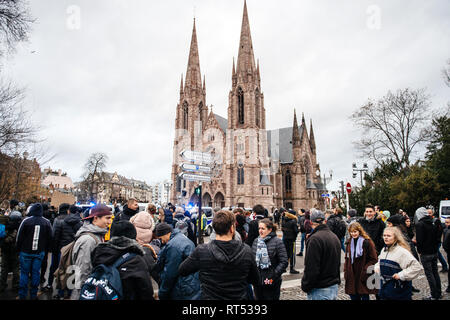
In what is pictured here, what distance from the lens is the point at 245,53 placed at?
4100 cm

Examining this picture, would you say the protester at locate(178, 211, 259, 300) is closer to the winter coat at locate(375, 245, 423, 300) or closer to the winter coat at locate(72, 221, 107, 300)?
the winter coat at locate(72, 221, 107, 300)

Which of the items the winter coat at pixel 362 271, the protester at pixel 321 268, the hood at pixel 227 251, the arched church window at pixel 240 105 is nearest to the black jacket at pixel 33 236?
the hood at pixel 227 251

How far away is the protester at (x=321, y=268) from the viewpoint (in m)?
3.12

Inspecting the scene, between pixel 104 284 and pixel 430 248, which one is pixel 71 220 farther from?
pixel 430 248

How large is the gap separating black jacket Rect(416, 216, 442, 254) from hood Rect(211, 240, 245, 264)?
544cm

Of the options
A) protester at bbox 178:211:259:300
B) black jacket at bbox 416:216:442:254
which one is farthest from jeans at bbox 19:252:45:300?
black jacket at bbox 416:216:442:254

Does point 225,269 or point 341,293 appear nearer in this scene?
point 225,269

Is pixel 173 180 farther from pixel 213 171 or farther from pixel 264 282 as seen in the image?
pixel 264 282

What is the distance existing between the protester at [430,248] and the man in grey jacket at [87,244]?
6357mm

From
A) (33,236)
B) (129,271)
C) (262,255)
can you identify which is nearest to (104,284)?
(129,271)

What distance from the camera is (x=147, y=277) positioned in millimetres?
2322

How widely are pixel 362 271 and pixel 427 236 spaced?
3009 millimetres

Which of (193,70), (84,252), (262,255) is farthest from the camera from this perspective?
(193,70)
